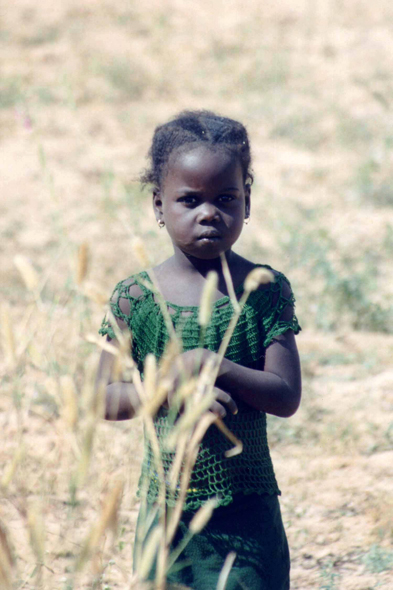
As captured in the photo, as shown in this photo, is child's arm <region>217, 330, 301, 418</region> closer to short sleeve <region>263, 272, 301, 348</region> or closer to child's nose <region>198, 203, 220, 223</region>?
short sleeve <region>263, 272, 301, 348</region>

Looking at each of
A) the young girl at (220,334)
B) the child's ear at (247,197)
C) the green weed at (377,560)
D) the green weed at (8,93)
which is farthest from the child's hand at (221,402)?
the green weed at (8,93)

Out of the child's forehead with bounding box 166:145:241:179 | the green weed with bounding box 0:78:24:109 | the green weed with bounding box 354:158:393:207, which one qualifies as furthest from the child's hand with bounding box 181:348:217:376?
the green weed with bounding box 0:78:24:109

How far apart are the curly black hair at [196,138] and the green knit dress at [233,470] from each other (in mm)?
235

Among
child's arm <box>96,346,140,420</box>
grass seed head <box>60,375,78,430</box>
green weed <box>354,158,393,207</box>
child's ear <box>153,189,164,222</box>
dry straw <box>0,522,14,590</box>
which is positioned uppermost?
green weed <box>354,158,393,207</box>

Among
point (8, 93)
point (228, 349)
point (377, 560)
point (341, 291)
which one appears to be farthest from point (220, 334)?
point (8, 93)

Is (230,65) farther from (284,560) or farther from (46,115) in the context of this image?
(284,560)

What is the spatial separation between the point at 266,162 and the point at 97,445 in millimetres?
4544

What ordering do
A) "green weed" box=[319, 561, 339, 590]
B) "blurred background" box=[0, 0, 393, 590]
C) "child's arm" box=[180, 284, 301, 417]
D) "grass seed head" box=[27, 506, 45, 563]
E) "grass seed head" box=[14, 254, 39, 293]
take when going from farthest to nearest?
"green weed" box=[319, 561, 339, 590]
"blurred background" box=[0, 0, 393, 590]
"child's arm" box=[180, 284, 301, 417]
"grass seed head" box=[14, 254, 39, 293]
"grass seed head" box=[27, 506, 45, 563]

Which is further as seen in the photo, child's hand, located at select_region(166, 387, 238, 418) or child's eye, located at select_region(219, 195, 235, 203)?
child's eye, located at select_region(219, 195, 235, 203)

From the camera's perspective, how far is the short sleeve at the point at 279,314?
152 cm

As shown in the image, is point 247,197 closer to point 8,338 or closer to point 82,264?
point 82,264

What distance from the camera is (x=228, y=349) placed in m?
1.52

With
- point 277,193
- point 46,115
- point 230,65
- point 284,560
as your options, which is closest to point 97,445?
point 284,560

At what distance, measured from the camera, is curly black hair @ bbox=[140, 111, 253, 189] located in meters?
1.51
